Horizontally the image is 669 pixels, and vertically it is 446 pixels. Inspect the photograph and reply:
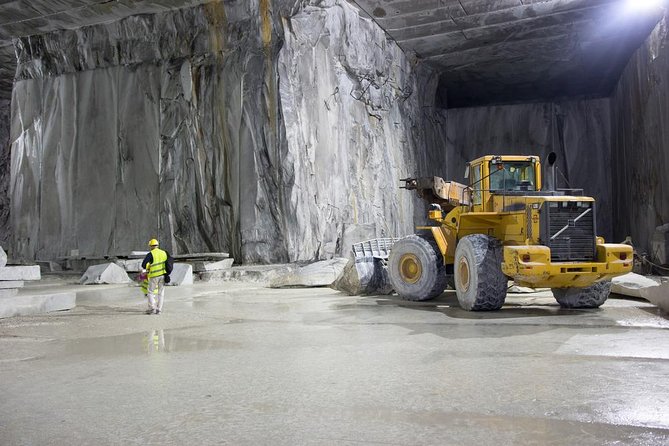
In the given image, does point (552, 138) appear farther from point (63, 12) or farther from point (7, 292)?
point (7, 292)

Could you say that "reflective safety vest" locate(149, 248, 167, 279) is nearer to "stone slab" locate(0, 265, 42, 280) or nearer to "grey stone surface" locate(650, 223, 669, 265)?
"stone slab" locate(0, 265, 42, 280)

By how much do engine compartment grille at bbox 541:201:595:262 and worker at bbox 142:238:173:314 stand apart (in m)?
5.22

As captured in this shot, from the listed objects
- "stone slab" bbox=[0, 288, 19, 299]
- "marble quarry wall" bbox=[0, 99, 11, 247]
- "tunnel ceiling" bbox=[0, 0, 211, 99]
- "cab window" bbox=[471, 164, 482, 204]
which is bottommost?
"stone slab" bbox=[0, 288, 19, 299]

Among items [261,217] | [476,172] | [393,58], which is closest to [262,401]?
[476,172]

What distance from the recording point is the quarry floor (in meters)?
3.08

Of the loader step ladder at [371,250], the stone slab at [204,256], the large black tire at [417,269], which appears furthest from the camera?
the stone slab at [204,256]

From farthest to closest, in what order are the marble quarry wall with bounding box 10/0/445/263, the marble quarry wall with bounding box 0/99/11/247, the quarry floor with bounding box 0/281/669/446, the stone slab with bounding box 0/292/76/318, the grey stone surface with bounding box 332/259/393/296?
the marble quarry wall with bounding box 0/99/11/247 < the marble quarry wall with bounding box 10/0/445/263 < the grey stone surface with bounding box 332/259/393/296 < the stone slab with bounding box 0/292/76/318 < the quarry floor with bounding box 0/281/669/446

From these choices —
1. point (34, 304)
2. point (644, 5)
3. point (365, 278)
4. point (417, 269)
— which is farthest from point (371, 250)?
point (644, 5)

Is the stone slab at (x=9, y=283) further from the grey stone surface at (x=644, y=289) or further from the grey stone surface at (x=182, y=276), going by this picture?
the grey stone surface at (x=644, y=289)

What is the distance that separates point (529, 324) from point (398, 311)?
2.00 m

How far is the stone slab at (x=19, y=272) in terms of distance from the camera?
8461 millimetres

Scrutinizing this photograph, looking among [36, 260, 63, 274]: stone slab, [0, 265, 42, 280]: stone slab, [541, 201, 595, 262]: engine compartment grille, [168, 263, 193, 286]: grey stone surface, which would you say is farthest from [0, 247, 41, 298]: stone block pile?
[36, 260, 63, 274]: stone slab

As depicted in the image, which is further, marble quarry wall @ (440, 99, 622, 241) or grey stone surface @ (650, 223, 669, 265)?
marble quarry wall @ (440, 99, 622, 241)

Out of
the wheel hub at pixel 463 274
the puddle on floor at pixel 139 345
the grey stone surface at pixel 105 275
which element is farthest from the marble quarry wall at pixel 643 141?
the grey stone surface at pixel 105 275
